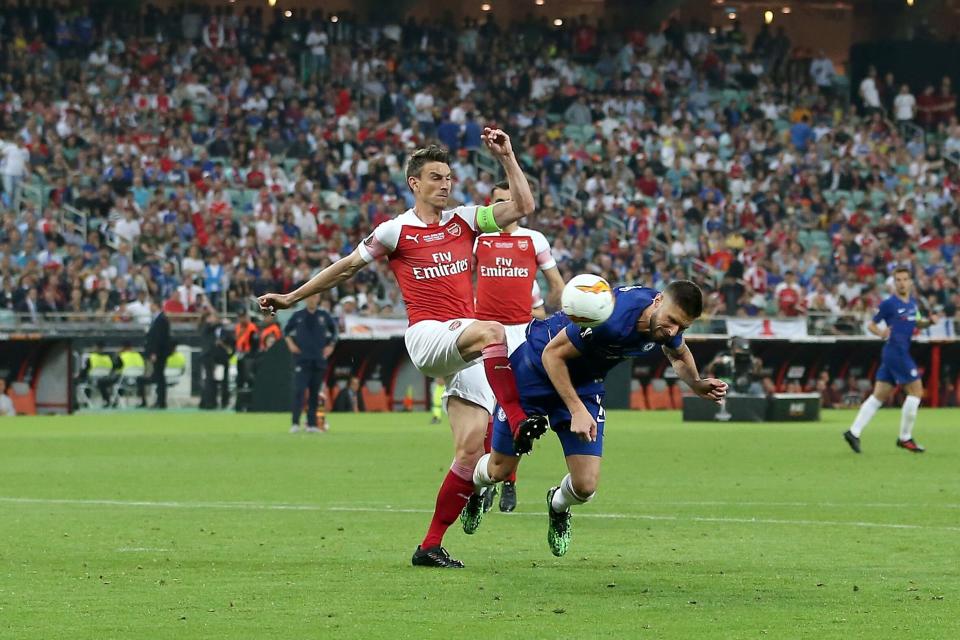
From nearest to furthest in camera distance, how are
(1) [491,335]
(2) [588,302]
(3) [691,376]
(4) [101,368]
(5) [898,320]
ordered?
(2) [588,302] < (3) [691,376] < (1) [491,335] < (5) [898,320] < (4) [101,368]

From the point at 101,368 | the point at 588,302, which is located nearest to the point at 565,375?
the point at 588,302

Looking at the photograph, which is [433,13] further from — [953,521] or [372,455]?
[953,521]

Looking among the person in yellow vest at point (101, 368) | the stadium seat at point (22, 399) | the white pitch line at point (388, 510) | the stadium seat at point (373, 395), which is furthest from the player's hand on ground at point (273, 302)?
the person in yellow vest at point (101, 368)

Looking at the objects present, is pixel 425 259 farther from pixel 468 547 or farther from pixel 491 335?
pixel 468 547

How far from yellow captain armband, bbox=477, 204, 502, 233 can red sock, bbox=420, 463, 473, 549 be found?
1.41 metres

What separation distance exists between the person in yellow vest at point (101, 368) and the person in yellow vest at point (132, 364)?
18 cm

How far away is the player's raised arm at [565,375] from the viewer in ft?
31.3

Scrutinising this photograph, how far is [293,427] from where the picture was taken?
84.2 ft

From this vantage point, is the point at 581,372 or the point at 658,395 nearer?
the point at 581,372

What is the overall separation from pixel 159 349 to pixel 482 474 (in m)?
22.3

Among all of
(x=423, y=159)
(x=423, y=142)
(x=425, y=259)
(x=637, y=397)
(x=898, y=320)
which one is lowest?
(x=637, y=397)

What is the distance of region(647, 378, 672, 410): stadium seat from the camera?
3394 centimetres

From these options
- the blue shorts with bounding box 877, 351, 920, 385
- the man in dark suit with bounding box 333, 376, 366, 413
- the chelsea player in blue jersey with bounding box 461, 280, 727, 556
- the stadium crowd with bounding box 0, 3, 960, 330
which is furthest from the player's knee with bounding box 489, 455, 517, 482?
the stadium crowd with bounding box 0, 3, 960, 330

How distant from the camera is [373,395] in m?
32.6
